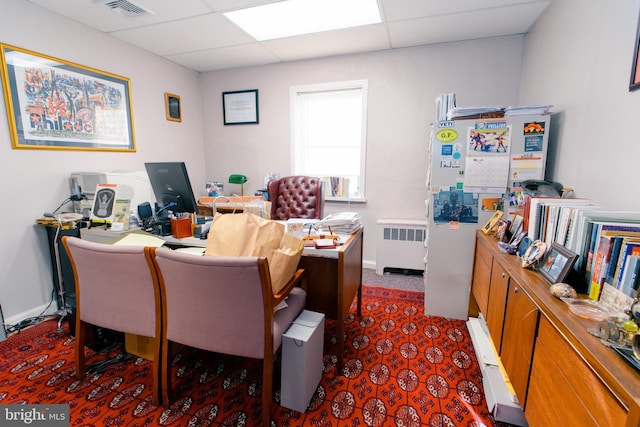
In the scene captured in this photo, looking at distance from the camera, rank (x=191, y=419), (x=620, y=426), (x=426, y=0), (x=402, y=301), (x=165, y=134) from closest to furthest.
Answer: (x=620, y=426)
(x=191, y=419)
(x=426, y=0)
(x=402, y=301)
(x=165, y=134)

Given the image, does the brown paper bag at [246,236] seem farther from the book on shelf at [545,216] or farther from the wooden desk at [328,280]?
the book on shelf at [545,216]

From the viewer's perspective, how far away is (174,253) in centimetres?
124

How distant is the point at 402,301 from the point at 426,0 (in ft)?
8.37

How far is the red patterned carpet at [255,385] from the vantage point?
1.48 m

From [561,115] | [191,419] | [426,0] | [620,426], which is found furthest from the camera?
[426,0]

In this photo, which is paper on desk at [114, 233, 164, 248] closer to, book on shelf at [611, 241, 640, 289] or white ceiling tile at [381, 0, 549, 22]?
book on shelf at [611, 241, 640, 289]

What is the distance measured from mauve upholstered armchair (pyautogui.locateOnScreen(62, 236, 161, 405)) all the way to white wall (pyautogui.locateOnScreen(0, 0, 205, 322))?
1.34 metres

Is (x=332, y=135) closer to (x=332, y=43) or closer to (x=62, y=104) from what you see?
(x=332, y=43)

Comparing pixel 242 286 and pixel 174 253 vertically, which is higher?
pixel 174 253

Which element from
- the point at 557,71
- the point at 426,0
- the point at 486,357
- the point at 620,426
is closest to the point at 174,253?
the point at 620,426

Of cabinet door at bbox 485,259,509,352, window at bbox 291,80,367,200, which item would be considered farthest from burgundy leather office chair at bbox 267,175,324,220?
cabinet door at bbox 485,259,509,352

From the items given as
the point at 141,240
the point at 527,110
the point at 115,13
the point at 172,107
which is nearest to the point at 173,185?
the point at 141,240

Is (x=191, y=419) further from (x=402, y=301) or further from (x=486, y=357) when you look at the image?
(x=402, y=301)

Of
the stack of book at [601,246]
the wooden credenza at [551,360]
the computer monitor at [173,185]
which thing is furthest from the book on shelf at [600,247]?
the computer monitor at [173,185]
